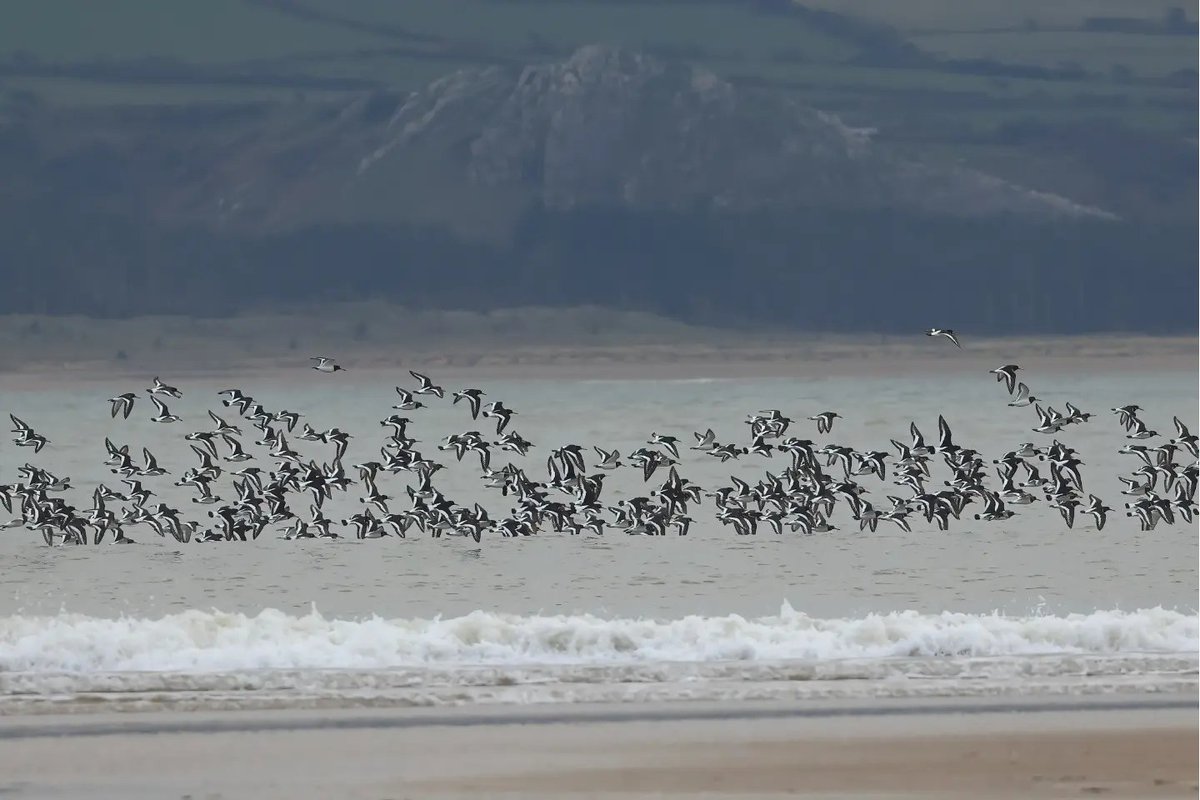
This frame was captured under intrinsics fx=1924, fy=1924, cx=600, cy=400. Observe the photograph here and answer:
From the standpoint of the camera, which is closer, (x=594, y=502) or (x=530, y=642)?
(x=530, y=642)

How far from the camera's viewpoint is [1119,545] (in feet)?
78.2

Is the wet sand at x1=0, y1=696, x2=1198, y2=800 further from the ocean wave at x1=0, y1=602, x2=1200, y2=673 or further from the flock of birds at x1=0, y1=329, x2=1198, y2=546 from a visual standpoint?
the flock of birds at x1=0, y1=329, x2=1198, y2=546

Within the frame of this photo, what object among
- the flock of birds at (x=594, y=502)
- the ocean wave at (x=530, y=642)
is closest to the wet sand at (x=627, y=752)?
the ocean wave at (x=530, y=642)

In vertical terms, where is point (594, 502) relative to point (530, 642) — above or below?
above

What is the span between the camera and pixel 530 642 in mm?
15148

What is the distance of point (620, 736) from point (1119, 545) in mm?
13135

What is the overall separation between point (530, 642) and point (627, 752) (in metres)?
3.30

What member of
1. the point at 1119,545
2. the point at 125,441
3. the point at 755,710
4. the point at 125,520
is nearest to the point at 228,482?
the point at 125,520

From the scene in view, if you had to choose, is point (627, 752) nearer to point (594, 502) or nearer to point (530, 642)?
point (530, 642)

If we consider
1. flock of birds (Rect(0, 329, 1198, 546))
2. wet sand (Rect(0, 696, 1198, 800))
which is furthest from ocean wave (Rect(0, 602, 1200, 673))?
flock of birds (Rect(0, 329, 1198, 546))

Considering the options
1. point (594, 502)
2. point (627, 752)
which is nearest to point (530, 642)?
point (627, 752)

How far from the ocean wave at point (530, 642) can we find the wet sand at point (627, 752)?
1.64 metres

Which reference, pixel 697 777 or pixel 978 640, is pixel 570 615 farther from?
pixel 697 777

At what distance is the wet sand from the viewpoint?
11.2 meters
